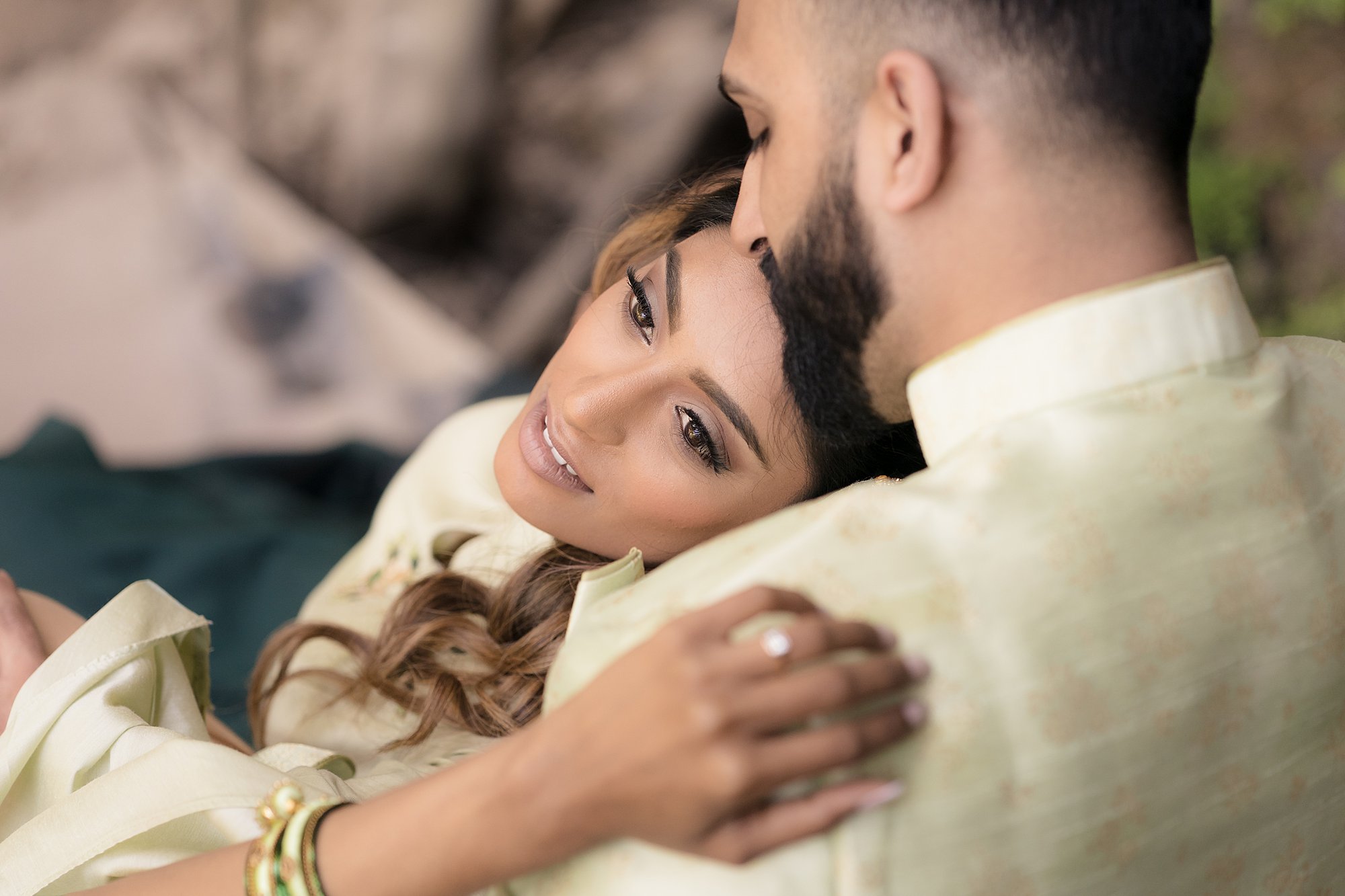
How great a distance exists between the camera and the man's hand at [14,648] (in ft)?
4.16

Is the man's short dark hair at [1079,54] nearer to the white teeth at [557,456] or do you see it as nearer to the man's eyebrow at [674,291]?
the man's eyebrow at [674,291]

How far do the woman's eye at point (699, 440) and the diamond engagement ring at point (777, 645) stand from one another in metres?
0.62

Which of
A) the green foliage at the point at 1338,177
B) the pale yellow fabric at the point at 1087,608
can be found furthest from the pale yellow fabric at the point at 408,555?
the green foliage at the point at 1338,177

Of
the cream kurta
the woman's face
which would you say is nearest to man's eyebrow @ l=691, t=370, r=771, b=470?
the woman's face

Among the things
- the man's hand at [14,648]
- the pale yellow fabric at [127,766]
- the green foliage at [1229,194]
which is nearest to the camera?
the pale yellow fabric at [127,766]

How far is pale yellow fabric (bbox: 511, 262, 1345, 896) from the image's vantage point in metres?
0.80

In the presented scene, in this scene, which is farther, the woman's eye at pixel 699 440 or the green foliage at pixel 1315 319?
the green foliage at pixel 1315 319

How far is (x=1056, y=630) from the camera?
81 centimetres

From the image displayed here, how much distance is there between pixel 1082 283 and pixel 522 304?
296 centimetres

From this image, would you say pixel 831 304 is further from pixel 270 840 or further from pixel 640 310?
pixel 270 840

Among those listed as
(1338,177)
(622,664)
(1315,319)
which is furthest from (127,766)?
(1338,177)

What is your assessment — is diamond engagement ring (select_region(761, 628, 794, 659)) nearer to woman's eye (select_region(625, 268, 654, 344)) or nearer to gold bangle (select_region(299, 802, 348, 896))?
gold bangle (select_region(299, 802, 348, 896))

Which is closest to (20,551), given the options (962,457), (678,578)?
(678,578)

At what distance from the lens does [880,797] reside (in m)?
0.77
